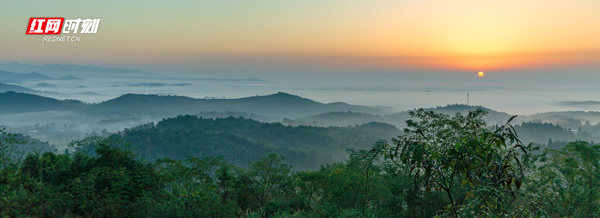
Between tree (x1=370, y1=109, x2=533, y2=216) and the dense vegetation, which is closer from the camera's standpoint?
tree (x1=370, y1=109, x2=533, y2=216)

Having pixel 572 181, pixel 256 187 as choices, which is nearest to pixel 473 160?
pixel 572 181

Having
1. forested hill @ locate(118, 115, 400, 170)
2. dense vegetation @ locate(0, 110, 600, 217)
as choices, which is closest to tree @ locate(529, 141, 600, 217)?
dense vegetation @ locate(0, 110, 600, 217)

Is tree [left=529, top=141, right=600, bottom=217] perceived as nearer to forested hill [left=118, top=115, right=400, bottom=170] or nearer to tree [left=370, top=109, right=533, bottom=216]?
tree [left=370, top=109, right=533, bottom=216]

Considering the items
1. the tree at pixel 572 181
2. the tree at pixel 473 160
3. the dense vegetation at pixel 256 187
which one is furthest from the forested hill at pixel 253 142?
the tree at pixel 473 160

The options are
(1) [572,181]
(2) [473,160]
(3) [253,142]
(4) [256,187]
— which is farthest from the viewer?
(3) [253,142]

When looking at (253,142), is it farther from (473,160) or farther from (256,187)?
(473,160)

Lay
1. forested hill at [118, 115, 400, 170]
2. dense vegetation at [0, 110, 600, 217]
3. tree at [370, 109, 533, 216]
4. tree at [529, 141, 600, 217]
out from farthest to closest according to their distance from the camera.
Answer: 1. forested hill at [118, 115, 400, 170]
2. tree at [529, 141, 600, 217]
3. dense vegetation at [0, 110, 600, 217]
4. tree at [370, 109, 533, 216]

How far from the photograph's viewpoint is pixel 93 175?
46.5 feet

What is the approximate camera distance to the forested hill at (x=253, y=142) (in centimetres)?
12888

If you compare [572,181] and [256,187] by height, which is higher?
[572,181]

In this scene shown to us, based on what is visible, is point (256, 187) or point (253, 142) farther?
point (253, 142)

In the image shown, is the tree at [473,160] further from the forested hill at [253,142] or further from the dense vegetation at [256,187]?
the forested hill at [253,142]

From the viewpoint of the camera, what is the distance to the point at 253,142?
142 meters

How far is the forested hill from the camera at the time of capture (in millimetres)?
128875
